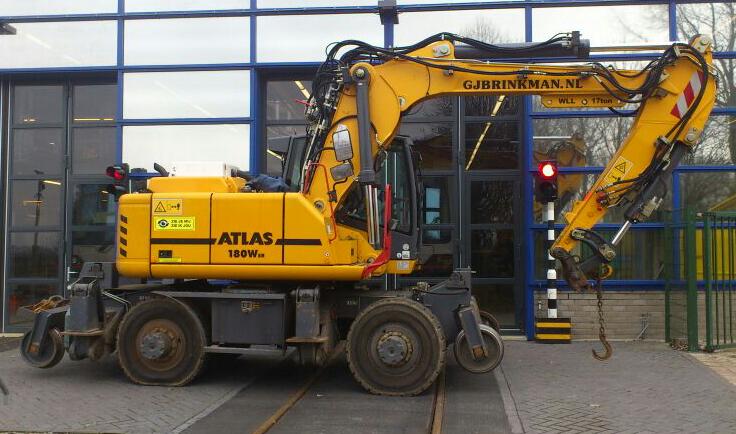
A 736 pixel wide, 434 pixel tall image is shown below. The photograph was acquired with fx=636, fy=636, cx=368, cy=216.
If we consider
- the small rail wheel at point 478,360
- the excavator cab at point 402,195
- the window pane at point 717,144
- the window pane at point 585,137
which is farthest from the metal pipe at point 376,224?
the window pane at point 717,144

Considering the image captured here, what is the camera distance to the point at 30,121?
11984mm

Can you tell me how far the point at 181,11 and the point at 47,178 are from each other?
4.01m

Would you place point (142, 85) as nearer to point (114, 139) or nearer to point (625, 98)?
point (114, 139)

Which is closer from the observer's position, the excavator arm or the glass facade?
the excavator arm

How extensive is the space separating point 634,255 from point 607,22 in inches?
157

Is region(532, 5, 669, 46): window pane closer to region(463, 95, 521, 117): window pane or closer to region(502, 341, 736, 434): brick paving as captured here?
region(463, 95, 521, 117): window pane

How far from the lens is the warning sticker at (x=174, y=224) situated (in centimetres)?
728

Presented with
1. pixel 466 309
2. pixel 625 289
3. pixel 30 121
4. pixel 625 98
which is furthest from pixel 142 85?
pixel 625 289

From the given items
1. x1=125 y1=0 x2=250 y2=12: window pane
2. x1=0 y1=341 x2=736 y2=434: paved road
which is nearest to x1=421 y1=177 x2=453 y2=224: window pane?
x1=0 y1=341 x2=736 y2=434: paved road

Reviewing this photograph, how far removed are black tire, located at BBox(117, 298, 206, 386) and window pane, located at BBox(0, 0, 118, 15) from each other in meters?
6.60

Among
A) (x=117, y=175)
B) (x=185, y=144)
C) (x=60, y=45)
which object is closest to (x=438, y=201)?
(x=185, y=144)

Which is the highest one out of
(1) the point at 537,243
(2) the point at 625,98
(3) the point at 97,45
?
(3) the point at 97,45

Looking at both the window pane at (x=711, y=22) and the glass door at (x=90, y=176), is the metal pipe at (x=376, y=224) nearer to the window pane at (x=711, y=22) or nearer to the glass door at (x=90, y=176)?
the glass door at (x=90, y=176)

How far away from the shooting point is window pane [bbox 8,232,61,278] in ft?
38.4
